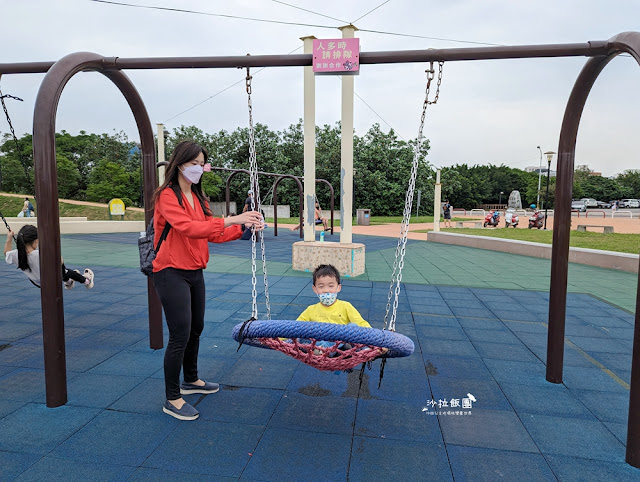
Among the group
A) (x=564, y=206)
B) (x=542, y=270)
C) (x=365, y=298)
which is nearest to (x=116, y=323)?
(x=365, y=298)

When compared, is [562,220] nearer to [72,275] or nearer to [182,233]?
[182,233]

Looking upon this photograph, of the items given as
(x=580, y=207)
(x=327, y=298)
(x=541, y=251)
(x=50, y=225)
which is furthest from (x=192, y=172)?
(x=580, y=207)

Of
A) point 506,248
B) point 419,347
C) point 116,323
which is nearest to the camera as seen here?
point 419,347

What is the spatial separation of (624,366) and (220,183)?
26.5 meters

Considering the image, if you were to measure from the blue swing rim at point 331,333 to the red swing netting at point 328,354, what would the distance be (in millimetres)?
117

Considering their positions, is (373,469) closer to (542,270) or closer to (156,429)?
(156,429)

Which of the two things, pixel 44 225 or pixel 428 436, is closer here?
pixel 428 436

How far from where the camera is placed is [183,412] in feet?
8.23

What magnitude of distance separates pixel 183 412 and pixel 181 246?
3.20 feet

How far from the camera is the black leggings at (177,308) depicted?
7.95 ft

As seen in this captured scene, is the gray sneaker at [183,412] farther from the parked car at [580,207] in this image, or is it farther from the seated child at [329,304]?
the parked car at [580,207]

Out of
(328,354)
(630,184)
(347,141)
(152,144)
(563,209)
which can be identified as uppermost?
(630,184)

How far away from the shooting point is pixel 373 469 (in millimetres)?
2076

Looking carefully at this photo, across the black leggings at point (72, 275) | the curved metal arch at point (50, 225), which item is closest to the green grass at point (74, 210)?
the black leggings at point (72, 275)
